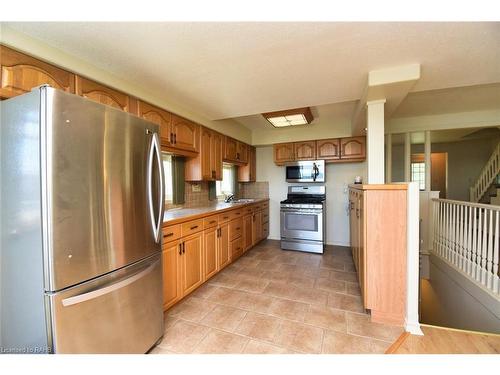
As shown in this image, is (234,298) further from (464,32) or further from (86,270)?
(464,32)

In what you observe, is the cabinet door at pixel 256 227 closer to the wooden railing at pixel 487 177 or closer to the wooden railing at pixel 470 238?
the wooden railing at pixel 470 238

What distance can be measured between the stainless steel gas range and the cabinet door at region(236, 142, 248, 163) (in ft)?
3.98

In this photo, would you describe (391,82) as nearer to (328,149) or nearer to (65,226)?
(328,149)

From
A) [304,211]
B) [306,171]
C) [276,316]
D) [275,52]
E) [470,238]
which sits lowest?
[276,316]

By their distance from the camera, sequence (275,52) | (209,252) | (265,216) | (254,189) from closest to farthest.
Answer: (275,52)
(209,252)
(265,216)
(254,189)

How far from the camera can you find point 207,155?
3.14 meters

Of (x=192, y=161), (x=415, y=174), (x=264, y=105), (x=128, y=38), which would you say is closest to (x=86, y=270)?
(x=128, y=38)

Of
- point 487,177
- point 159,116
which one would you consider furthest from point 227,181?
point 487,177

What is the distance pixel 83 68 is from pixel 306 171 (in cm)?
350

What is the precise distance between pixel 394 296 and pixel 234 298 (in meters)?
1.50

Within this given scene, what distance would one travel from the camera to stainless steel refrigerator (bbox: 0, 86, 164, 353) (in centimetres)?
101

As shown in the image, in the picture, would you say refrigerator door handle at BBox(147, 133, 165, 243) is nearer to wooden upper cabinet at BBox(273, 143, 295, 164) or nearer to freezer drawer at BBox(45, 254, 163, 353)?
freezer drawer at BBox(45, 254, 163, 353)
